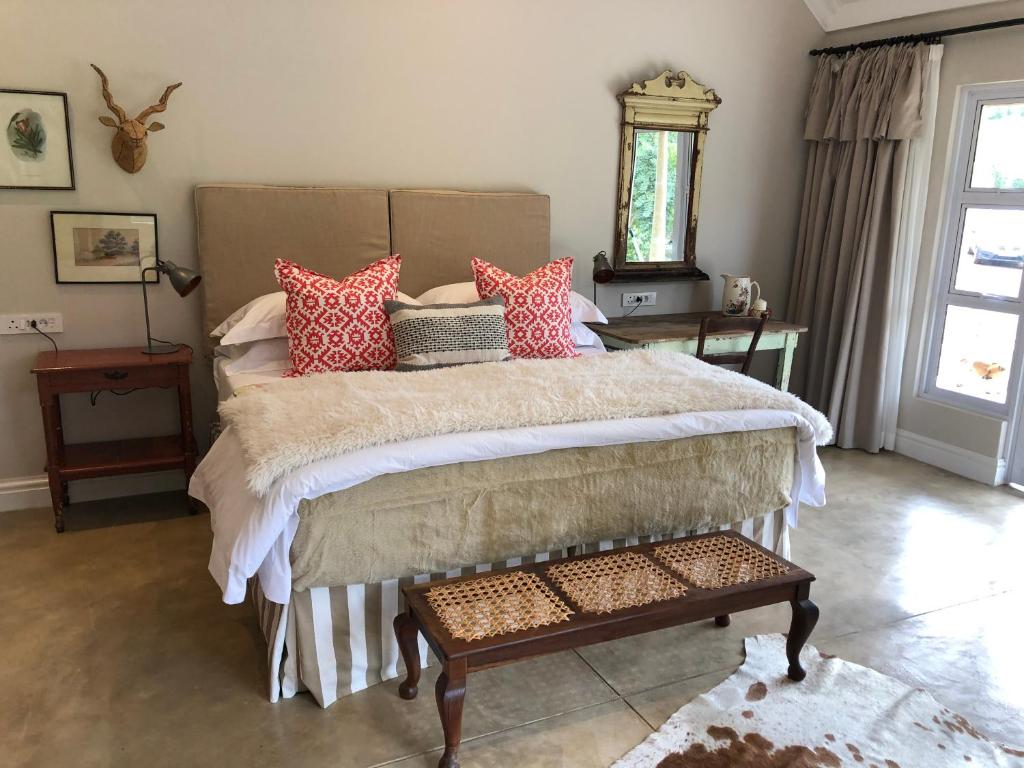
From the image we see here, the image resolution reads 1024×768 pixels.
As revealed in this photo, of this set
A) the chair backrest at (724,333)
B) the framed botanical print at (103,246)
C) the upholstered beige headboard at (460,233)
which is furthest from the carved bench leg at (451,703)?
the framed botanical print at (103,246)

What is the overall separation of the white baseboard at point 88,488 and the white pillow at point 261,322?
82cm

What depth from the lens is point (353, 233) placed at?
3.59 metres

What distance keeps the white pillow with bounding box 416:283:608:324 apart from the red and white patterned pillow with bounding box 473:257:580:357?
92 mm

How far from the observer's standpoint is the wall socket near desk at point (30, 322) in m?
3.24

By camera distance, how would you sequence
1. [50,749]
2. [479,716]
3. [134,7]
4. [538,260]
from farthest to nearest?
[538,260]
[134,7]
[479,716]
[50,749]

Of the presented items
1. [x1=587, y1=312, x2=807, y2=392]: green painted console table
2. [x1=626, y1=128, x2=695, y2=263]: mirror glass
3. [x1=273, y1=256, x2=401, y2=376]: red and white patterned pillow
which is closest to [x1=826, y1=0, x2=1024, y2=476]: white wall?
[x1=587, y1=312, x2=807, y2=392]: green painted console table

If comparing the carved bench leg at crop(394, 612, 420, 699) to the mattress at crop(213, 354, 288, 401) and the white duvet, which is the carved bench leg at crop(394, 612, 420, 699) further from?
the mattress at crop(213, 354, 288, 401)

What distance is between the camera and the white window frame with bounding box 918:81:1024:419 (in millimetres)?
3877

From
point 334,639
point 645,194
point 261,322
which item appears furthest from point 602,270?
point 334,639

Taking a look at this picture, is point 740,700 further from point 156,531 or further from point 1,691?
point 156,531

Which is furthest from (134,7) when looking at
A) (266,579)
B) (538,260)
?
(266,579)

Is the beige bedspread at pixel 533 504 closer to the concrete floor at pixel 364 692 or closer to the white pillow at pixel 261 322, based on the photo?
the concrete floor at pixel 364 692

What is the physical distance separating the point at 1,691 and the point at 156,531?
1048 millimetres

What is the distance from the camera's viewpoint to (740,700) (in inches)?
89.1
